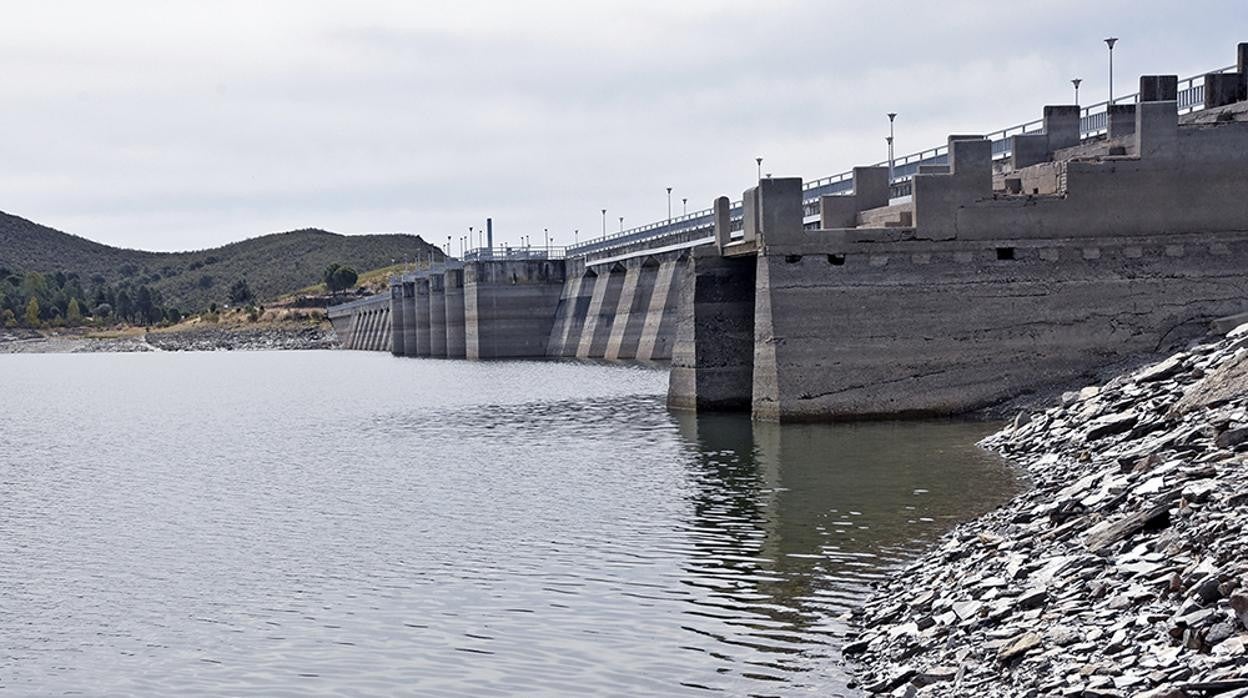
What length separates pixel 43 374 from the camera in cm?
10625

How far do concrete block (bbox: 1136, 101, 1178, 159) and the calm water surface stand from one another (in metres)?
7.19

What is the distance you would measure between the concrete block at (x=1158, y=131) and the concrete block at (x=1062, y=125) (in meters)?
8.01

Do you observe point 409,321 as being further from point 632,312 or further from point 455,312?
point 632,312

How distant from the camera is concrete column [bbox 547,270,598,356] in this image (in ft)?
316

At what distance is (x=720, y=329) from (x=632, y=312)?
52.9 metres

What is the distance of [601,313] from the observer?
93.2 m

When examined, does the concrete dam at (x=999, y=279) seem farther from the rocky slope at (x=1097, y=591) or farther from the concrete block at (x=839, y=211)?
the rocky slope at (x=1097, y=591)

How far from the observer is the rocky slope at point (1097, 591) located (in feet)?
32.1

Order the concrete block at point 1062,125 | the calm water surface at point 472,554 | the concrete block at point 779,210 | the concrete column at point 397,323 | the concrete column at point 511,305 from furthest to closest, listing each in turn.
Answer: the concrete column at point 397,323
the concrete column at point 511,305
the concrete block at point 1062,125
the concrete block at point 779,210
the calm water surface at point 472,554

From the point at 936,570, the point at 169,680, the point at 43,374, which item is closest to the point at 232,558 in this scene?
the point at 169,680

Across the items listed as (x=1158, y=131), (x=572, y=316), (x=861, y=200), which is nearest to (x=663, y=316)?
(x=572, y=316)

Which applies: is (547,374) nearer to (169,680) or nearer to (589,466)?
(589,466)

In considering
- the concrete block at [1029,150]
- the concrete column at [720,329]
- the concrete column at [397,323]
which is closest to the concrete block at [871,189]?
the concrete block at [1029,150]

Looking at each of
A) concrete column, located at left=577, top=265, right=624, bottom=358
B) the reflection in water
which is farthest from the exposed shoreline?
the reflection in water
